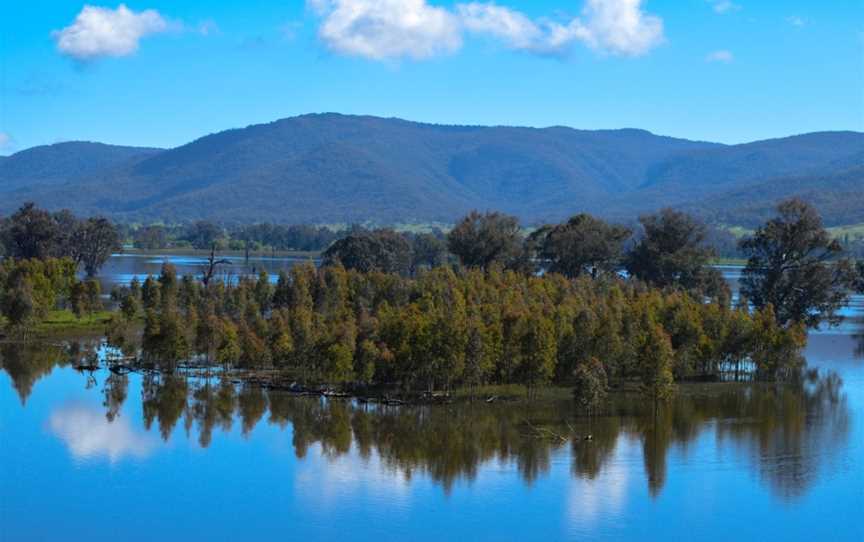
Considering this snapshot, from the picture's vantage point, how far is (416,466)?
125 ft

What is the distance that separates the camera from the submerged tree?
74.9m

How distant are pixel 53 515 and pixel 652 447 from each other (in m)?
21.0

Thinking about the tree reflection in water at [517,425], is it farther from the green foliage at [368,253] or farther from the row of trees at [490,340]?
the green foliage at [368,253]

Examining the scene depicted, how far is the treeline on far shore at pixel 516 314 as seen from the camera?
50031 mm

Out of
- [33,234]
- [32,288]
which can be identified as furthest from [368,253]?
[32,288]

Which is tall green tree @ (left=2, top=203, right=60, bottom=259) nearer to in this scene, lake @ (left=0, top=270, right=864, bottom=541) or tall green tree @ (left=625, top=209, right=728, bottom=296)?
tall green tree @ (left=625, top=209, right=728, bottom=296)

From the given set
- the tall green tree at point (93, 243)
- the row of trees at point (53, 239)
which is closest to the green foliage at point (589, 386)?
the row of trees at point (53, 239)

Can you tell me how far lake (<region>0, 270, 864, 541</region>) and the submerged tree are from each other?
923 inches

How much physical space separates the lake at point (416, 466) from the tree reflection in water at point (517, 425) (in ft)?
0.41

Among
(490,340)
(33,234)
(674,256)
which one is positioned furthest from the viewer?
(33,234)

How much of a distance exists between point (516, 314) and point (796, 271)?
106 ft

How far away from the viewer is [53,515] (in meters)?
32.4

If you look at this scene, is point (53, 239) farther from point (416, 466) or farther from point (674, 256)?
point (416, 466)

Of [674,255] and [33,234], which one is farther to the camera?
[33,234]
